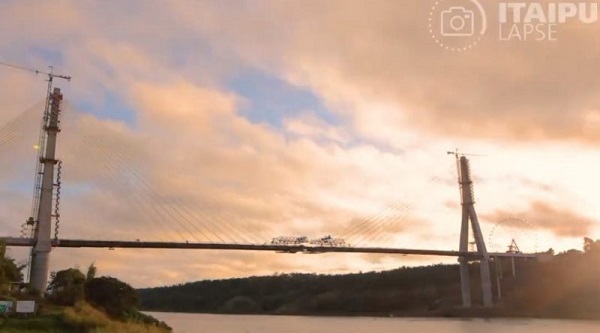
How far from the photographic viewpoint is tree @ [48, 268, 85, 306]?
33.0 metres

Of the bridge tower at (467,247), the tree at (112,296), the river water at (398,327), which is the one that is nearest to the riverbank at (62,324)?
the tree at (112,296)

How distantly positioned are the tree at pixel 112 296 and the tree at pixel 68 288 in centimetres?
75

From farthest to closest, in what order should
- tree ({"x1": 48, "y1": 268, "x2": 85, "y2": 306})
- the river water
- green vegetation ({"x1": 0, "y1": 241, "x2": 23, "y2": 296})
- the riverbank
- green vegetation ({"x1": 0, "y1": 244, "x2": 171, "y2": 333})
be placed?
the river water → tree ({"x1": 48, "y1": 268, "x2": 85, "y2": 306}) → green vegetation ({"x1": 0, "y1": 241, "x2": 23, "y2": 296}) → green vegetation ({"x1": 0, "y1": 244, "x2": 171, "y2": 333}) → the riverbank

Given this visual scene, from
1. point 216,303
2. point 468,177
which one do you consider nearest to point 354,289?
point 216,303

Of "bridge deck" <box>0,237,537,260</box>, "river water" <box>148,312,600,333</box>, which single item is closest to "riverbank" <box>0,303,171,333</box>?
"river water" <box>148,312,600,333</box>

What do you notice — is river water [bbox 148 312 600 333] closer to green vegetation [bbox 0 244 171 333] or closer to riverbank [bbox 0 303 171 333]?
green vegetation [bbox 0 244 171 333]

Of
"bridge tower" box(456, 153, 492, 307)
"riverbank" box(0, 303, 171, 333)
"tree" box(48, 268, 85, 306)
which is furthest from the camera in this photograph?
"bridge tower" box(456, 153, 492, 307)

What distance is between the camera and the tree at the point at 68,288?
33000mm

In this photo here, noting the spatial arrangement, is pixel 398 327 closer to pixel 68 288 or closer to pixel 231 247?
pixel 231 247

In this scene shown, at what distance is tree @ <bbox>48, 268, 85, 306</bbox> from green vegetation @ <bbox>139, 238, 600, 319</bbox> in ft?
164

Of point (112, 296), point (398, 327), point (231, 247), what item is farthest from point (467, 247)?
point (112, 296)

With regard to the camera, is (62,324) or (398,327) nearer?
(62,324)

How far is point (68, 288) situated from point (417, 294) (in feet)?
245

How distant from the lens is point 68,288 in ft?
110
